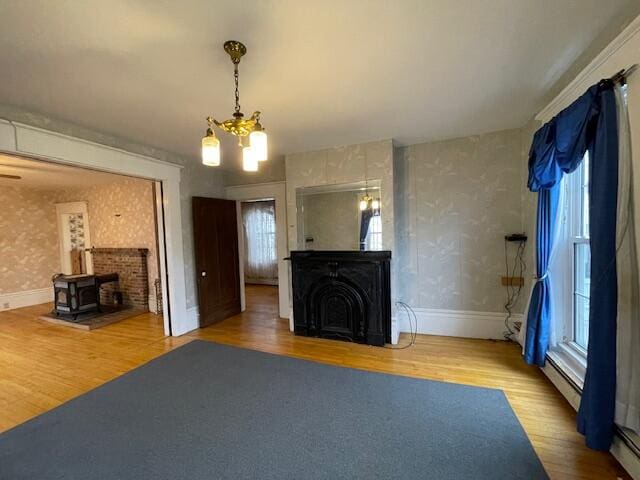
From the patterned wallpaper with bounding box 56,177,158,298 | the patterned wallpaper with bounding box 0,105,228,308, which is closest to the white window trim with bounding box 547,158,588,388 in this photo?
the patterned wallpaper with bounding box 0,105,228,308

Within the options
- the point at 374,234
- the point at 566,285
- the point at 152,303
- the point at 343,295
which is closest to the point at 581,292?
the point at 566,285

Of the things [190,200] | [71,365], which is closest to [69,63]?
[190,200]

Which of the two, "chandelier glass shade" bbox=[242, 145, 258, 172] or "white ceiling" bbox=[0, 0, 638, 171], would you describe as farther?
"chandelier glass shade" bbox=[242, 145, 258, 172]

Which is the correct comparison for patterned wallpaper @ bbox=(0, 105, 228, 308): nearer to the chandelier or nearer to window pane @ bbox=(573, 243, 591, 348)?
the chandelier

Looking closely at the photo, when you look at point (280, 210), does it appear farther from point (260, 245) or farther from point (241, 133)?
point (260, 245)

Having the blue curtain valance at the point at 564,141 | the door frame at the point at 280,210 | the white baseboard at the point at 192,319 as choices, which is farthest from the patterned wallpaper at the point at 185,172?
the blue curtain valance at the point at 564,141

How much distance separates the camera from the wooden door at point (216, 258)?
4133mm

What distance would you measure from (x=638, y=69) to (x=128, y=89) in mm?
3188

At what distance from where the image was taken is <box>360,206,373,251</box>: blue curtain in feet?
11.6

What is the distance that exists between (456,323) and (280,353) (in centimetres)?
224

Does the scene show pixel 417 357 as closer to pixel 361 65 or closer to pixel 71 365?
pixel 361 65

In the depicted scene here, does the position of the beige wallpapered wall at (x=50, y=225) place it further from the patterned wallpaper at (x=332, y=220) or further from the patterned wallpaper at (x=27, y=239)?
the patterned wallpaper at (x=332, y=220)

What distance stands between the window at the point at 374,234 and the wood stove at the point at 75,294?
4884 mm

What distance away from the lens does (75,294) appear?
4629 millimetres
